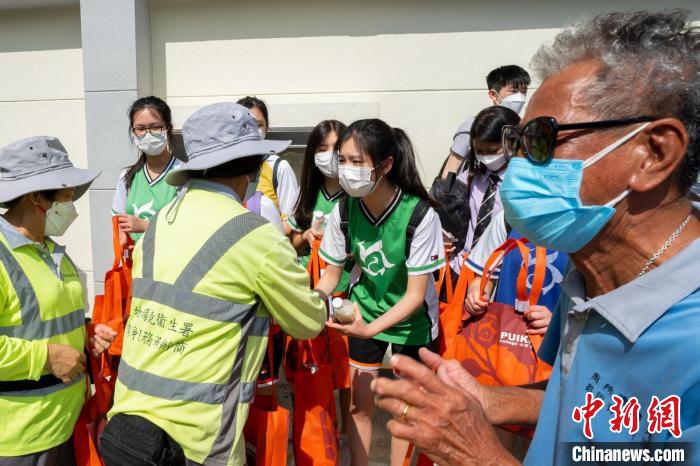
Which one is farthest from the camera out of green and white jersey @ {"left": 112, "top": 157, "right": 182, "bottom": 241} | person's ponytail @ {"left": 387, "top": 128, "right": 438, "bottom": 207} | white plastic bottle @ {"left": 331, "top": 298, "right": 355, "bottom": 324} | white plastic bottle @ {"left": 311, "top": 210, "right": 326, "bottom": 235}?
green and white jersey @ {"left": 112, "top": 157, "right": 182, "bottom": 241}

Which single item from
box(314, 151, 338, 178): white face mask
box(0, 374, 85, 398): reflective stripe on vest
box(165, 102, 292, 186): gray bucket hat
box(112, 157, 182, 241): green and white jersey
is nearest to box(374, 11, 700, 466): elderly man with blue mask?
box(165, 102, 292, 186): gray bucket hat

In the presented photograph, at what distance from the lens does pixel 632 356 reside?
1016 mm

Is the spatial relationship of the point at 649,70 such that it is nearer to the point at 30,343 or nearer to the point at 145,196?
the point at 30,343

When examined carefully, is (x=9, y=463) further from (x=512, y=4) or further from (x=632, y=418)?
(x=512, y=4)

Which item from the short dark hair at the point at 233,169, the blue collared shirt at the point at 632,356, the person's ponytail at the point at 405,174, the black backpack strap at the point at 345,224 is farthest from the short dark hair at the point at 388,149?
the blue collared shirt at the point at 632,356

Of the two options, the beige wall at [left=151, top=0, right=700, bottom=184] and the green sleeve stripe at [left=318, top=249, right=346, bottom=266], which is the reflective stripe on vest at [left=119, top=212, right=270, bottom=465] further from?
the beige wall at [left=151, top=0, right=700, bottom=184]

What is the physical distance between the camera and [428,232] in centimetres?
245

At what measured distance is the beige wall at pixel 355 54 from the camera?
13.9 ft

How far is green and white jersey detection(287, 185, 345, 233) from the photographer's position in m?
3.23

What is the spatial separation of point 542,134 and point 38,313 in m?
1.89

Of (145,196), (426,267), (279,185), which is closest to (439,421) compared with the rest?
(426,267)

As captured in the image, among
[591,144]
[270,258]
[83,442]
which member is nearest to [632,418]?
[591,144]

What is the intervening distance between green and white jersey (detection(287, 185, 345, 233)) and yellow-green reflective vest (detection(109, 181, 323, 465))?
5.09ft

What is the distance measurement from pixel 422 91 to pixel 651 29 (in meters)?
3.40
